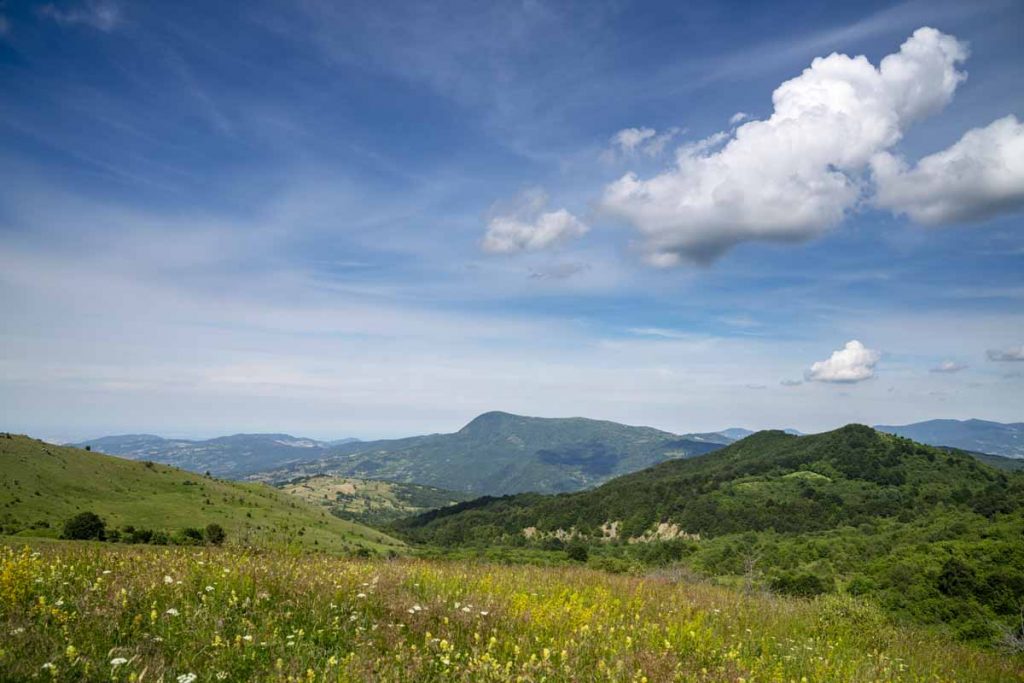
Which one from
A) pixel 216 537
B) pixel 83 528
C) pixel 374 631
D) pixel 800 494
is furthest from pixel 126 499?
pixel 800 494

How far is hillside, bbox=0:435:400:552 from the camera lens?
248 feet

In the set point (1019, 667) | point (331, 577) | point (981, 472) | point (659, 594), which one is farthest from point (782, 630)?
point (981, 472)

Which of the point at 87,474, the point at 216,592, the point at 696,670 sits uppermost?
the point at 216,592

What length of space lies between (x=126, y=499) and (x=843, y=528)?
138m

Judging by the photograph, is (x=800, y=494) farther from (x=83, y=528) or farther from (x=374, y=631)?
(x=374, y=631)

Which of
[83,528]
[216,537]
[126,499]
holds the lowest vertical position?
[126,499]

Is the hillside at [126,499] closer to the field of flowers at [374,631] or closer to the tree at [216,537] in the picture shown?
the tree at [216,537]

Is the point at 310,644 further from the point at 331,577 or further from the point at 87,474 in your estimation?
the point at 87,474

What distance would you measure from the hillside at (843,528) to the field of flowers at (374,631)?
733cm

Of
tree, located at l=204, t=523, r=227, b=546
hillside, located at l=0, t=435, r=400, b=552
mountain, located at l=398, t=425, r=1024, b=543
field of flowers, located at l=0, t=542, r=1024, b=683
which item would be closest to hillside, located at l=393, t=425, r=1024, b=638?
mountain, located at l=398, t=425, r=1024, b=543

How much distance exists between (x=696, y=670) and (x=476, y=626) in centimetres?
281

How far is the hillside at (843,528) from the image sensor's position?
1171 inches

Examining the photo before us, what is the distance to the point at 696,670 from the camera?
638 cm

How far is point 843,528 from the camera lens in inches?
4161
